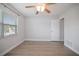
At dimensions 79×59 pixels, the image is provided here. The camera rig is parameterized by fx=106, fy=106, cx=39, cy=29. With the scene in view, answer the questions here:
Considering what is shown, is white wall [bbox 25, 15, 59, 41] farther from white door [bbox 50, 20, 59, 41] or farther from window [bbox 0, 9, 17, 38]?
window [bbox 0, 9, 17, 38]

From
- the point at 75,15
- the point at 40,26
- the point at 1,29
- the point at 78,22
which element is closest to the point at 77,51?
the point at 78,22

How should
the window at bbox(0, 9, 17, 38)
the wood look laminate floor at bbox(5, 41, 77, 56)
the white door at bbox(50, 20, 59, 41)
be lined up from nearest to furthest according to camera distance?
1. the window at bbox(0, 9, 17, 38)
2. the wood look laminate floor at bbox(5, 41, 77, 56)
3. the white door at bbox(50, 20, 59, 41)

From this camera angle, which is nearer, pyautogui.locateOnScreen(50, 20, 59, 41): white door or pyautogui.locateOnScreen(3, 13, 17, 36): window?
pyautogui.locateOnScreen(3, 13, 17, 36): window

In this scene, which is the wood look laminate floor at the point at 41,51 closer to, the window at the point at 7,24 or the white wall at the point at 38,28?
the window at the point at 7,24

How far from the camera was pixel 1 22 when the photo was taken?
12.6ft

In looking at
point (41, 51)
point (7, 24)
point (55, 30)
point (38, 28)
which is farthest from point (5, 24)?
point (55, 30)

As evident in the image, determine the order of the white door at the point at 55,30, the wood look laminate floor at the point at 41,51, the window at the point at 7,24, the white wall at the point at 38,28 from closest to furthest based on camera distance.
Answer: the wood look laminate floor at the point at 41,51 → the window at the point at 7,24 → the white door at the point at 55,30 → the white wall at the point at 38,28

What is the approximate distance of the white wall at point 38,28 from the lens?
27.4 ft

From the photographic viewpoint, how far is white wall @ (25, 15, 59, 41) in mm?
8359

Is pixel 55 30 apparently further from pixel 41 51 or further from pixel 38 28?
pixel 41 51

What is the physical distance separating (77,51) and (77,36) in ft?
2.01

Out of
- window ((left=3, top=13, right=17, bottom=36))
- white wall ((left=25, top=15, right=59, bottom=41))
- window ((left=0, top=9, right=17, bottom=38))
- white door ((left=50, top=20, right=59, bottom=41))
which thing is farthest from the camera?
white wall ((left=25, top=15, right=59, bottom=41))

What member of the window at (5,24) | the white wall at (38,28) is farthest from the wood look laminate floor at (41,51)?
the white wall at (38,28)

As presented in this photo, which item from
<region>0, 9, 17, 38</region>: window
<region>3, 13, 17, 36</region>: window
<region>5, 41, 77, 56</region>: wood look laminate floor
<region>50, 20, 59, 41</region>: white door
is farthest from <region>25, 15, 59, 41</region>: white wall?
<region>0, 9, 17, 38</region>: window
